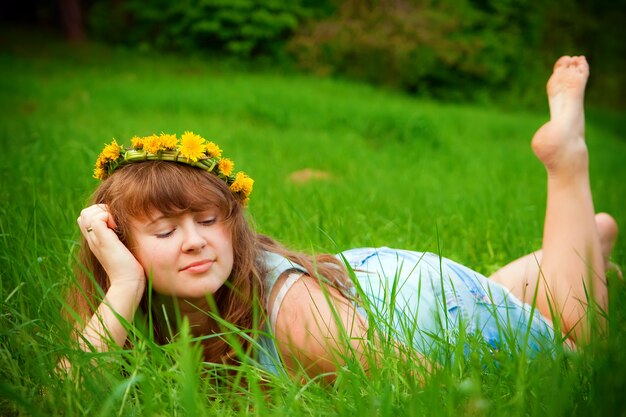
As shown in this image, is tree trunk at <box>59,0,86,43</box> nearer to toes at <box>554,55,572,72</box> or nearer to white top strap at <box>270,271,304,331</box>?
toes at <box>554,55,572,72</box>

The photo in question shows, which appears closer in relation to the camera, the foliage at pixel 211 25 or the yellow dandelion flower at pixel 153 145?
the yellow dandelion flower at pixel 153 145

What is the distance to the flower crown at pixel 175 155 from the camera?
163 cm

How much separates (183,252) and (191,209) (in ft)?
0.37

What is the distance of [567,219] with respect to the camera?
2.19 meters

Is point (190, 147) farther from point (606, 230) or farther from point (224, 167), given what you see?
point (606, 230)

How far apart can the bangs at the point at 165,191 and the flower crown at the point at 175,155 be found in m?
0.02

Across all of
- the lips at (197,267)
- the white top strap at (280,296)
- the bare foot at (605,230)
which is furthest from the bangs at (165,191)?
the bare foot at (605,230)

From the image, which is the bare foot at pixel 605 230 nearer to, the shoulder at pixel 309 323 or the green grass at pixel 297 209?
the green grass at pixel 297 209

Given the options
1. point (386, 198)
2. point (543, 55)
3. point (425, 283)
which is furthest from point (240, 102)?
point (543, 55)

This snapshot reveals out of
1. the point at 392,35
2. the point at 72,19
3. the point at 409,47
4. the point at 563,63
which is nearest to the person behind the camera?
the point at 563,63

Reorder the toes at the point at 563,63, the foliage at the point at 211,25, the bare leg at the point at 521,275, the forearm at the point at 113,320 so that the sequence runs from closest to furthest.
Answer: the forearm at the point at 113,320 → the bare leg at the point at 521,275 → the toes at the point at 563,63 → the foliage at the point at 211,25

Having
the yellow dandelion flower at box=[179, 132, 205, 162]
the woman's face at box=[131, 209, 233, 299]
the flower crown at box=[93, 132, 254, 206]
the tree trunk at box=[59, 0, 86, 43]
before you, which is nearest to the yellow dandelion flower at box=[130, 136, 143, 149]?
the flower crown at box=[93, 132, 254, 206]

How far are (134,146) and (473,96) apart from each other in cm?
1333

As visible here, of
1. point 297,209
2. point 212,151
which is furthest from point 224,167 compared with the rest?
point 297,209
